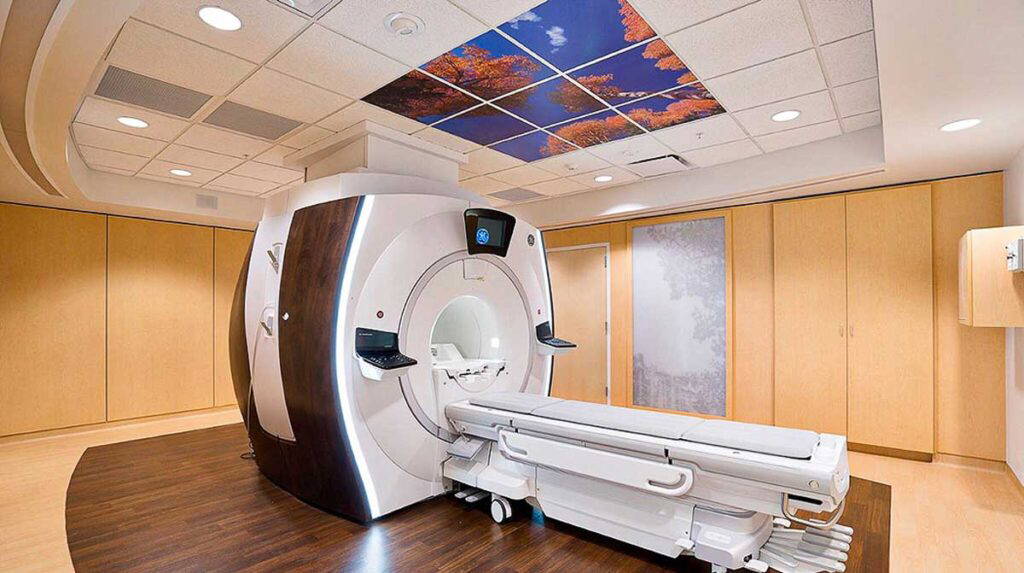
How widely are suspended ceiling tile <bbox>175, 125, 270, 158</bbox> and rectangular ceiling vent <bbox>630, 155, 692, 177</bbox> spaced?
11.0ft

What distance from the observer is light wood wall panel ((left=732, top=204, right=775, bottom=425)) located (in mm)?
5074

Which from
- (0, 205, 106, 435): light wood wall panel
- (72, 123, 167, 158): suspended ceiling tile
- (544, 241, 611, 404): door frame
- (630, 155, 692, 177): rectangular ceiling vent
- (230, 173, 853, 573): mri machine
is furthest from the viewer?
(544, 241, 611, 404): door frame

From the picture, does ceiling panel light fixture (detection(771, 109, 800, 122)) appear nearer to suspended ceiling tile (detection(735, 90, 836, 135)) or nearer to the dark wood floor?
suspended ceiling tile (detection(735, 90, 836, 135))

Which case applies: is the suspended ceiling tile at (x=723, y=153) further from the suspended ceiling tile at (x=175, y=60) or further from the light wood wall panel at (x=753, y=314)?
the suspended ceiling tile at (x=175, y=60)

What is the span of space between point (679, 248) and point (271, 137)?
13.8ft

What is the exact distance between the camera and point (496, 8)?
236 cm

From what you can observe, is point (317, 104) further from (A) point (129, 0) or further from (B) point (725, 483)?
(B) point (725, 483)

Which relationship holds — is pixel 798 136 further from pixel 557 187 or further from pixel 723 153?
pixel 557 187

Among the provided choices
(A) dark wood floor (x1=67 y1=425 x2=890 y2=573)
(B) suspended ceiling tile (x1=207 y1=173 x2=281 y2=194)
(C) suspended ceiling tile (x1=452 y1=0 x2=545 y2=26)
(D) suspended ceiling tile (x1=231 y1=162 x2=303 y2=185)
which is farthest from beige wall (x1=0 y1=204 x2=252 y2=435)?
(C) suspended ceiling tile (x1=452 y1=0 x2=545 y2=26)

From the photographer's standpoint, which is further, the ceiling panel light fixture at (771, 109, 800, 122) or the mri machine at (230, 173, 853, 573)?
the ceiling panel light fixture at (771, 109, 800, 122)

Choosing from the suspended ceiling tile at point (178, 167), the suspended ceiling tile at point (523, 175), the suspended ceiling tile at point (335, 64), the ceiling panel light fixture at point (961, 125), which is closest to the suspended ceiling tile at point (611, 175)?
the suspended ceiling tile at point (523, 175)

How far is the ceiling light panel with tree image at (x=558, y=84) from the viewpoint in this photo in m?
2.54

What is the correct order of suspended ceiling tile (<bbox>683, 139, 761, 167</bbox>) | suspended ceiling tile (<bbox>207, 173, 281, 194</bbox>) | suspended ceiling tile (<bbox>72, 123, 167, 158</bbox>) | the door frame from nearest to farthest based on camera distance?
1. suspended ceiling tile (<bbox>72, 123, 167, 158</bbox>)
2. suspended ceiling tile (<bbox>683, 139, 761, 167</bbox>)
3. suspended ceiling tile (<bbox>207, 173, 281, 194</bbox>)
4. the door frame

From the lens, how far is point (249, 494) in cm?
354
